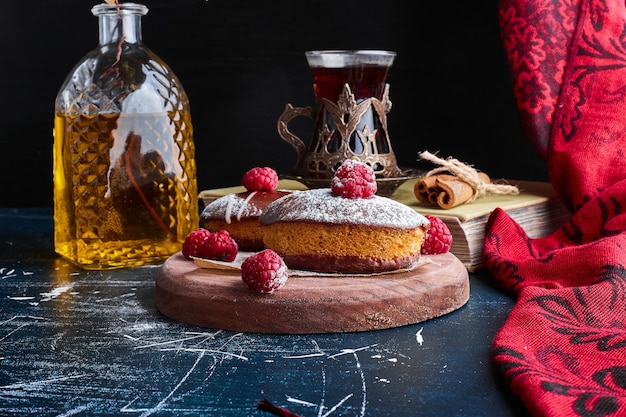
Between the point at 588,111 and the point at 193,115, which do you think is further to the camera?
the point at 193,115

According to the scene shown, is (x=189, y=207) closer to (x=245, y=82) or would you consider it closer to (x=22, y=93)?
(x=245, y=82)

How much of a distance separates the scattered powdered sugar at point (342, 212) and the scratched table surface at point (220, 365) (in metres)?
0.16

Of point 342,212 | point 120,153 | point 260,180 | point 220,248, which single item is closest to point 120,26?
point 120,153

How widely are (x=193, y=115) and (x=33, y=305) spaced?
1.05 metres

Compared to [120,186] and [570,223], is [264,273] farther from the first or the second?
[570,223]

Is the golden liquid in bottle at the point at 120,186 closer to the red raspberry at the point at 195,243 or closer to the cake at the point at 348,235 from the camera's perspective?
the red raspberry at the point at 195,243

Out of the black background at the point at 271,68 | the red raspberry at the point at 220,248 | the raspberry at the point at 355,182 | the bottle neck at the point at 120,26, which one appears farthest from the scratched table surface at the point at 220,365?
the black background at the point at 271,68

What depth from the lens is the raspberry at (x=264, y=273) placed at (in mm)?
1131

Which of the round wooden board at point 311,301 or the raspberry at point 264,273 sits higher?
the raspberry at point 264,273

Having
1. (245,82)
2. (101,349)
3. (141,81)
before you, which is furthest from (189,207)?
(245,82)

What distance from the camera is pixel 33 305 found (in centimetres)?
130

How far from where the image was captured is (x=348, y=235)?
4.06 ft

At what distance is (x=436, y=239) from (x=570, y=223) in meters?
0.37

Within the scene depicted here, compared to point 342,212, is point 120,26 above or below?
above
